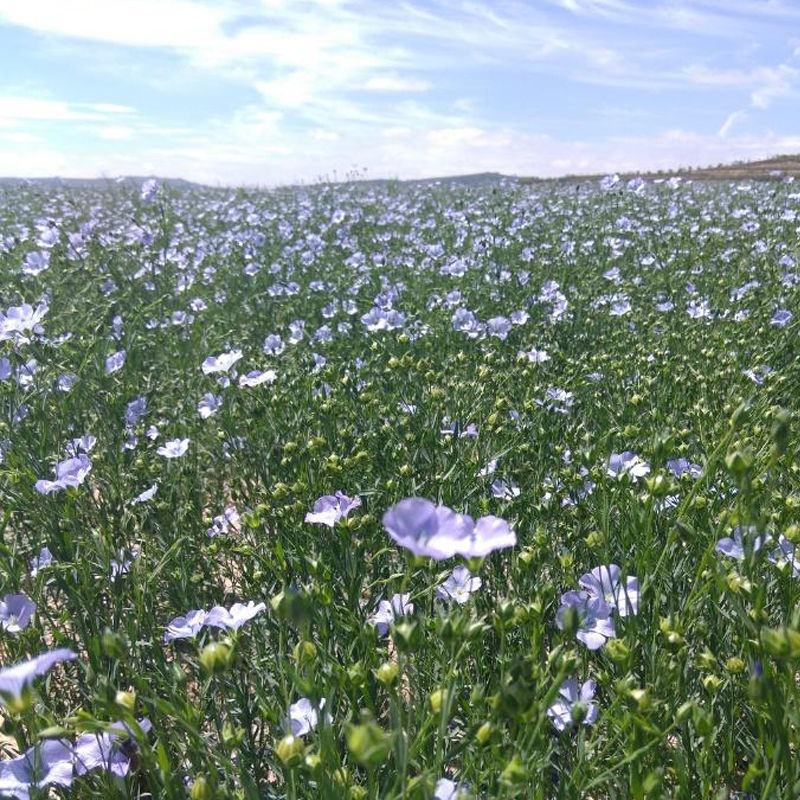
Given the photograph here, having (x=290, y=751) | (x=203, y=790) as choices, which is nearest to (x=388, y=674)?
(x=290, y=751)

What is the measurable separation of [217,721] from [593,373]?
220 centimetres

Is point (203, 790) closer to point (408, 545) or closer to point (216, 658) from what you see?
point (216, 658)

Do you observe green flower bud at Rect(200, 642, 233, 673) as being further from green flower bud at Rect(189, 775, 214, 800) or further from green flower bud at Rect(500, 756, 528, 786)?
green flower bud at Rect(500, 756, 528, 786)

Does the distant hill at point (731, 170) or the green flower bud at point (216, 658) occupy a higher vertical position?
the distant hill at point (731, 170)

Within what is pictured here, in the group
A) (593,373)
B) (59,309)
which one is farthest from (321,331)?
(59,309)

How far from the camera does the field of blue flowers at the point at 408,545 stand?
A: 1.21 metres

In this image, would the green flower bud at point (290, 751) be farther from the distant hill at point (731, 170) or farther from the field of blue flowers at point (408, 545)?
the distant hill at point (731, 170)

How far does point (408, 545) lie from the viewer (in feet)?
3.53

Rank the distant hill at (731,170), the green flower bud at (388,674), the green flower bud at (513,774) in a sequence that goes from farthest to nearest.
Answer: the distant hill at (731,170) < the green flower bud at (388,674) < the green flower bud at (513,774)

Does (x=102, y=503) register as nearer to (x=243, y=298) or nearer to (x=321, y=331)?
(x=321, y=331)

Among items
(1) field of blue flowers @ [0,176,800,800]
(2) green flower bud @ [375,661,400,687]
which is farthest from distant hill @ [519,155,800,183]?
(2) green flower bud @ [375,661,400,687]

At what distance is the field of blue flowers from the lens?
3.96 feet

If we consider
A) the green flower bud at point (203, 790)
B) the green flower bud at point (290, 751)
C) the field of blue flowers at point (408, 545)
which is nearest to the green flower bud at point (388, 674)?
the field of blue flowers at point (408, 545)

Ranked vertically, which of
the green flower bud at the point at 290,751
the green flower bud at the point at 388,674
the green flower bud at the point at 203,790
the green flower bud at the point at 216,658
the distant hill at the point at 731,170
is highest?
the distant hill at the point at 731,170
